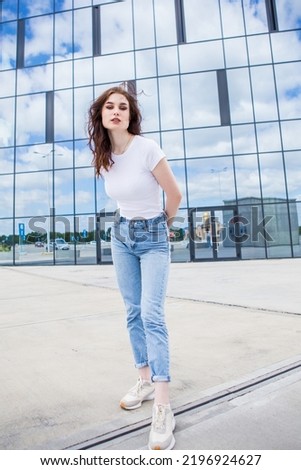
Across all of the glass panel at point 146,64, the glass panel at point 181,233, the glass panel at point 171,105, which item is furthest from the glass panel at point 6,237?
the glass panel at point 146,64

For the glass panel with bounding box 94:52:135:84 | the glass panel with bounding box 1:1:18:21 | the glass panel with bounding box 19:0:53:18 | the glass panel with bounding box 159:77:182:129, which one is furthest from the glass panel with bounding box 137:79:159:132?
the glass panel with bounding box 1:1:18:21

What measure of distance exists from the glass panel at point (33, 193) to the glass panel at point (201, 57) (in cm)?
1018

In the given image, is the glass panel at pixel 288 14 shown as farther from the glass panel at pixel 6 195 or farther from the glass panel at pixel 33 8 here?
the glass panel at pixel 6 195

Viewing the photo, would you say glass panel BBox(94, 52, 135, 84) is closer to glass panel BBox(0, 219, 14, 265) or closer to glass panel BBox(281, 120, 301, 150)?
glass panel BBox(281, 120, 301, 150)

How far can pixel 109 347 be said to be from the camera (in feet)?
10.5

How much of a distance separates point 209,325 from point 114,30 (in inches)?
820

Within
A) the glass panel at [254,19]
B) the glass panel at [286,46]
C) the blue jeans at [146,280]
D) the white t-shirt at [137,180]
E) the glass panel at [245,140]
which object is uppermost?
the glass panel at [254,19]

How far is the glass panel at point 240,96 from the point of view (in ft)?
58.3

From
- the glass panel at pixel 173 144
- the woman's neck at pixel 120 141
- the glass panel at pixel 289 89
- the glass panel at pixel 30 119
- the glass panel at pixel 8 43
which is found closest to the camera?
the woman's neck at pixel 120 141

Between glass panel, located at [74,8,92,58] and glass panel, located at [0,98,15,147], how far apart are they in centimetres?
514

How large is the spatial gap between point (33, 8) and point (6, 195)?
482 inches

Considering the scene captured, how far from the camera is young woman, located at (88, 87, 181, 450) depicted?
1.92 metres

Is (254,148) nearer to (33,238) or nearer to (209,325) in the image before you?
(33,238)

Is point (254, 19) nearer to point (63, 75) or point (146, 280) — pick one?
point (63, 75)
